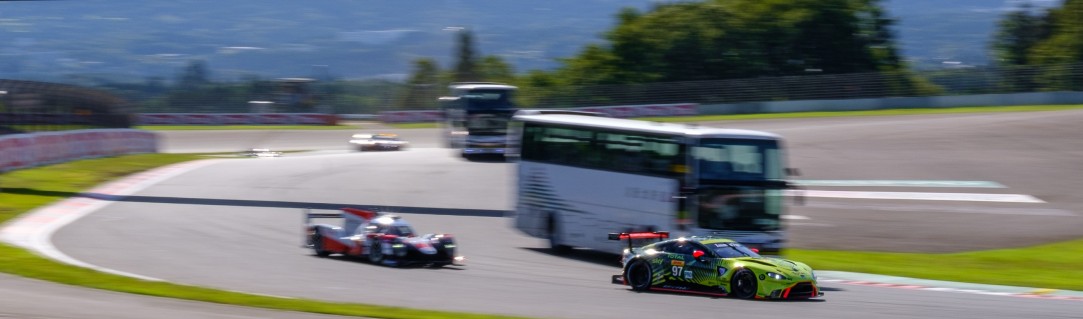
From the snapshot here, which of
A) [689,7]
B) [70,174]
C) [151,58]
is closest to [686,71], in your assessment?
[689,7]

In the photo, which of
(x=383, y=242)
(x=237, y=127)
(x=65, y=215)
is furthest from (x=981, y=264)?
(x=237, y=127)

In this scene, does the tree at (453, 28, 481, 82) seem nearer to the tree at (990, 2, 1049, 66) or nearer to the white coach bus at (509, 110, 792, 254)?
the tree at (990, 2, 1049, 66)

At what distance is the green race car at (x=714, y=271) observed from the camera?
1636 cm

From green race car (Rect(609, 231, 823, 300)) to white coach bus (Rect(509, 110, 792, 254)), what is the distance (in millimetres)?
2397

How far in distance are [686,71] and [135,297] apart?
68200 mm

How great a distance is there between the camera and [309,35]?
87.9m

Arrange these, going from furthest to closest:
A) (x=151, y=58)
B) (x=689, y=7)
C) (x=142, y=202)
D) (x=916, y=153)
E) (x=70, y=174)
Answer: (x=689, y=7), (x=151, y=58), (x=916, y=153), (x=70, y=174), (x=142, y=202)

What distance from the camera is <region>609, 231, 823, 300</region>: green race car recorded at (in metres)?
16.4

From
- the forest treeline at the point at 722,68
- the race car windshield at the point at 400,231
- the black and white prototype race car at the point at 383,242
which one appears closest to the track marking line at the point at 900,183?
the black and white prototype race car at the point at 383,242

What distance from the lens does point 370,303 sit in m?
15.2

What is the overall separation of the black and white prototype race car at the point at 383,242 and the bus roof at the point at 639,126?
12.3ft

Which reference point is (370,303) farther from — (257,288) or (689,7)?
(689,7)

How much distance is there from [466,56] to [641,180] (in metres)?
70.0

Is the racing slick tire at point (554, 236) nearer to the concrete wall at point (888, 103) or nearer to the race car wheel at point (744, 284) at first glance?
the race car wheel at point (744, 284)
